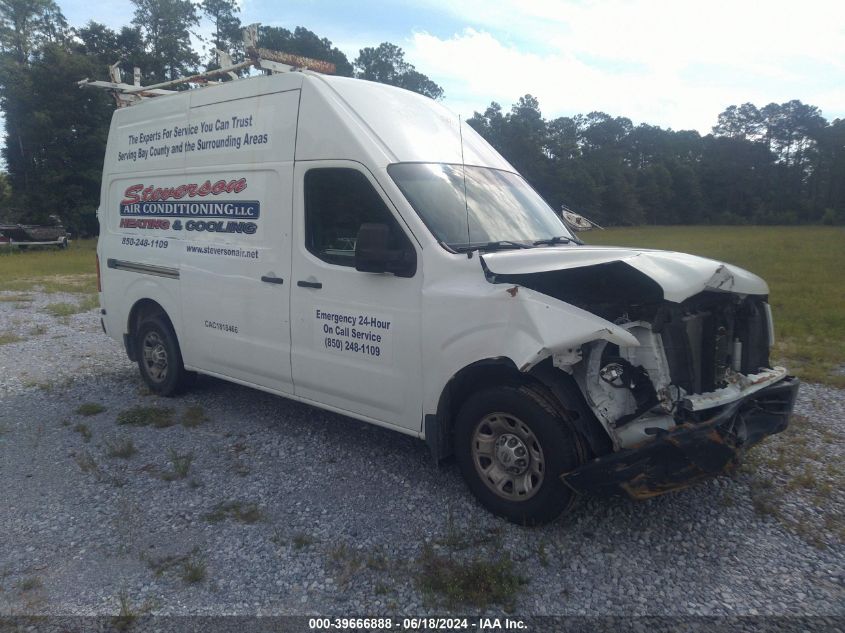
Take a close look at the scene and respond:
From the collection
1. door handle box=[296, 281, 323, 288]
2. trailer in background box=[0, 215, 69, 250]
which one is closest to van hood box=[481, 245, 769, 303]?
door handle box=[296, 281, 323, 288]

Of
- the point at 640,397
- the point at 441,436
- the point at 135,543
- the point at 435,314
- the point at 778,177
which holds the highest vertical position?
the point at 778,177

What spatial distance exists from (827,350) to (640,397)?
6516 mm

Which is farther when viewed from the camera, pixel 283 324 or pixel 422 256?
pixel 283 324

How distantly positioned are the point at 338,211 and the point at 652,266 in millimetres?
2300

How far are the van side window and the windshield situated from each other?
25 cm

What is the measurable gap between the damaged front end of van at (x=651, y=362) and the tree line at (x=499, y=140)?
2482mm

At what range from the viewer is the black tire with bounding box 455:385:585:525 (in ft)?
12.1

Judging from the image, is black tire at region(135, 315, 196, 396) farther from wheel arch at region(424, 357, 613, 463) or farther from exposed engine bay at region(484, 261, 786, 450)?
exposed engine bay at region(484, 261, 786, 450)

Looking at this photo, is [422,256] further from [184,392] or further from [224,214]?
[184,392]

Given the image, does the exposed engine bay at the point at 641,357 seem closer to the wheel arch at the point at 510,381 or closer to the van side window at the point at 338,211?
the wheel arch at the point at 510,381

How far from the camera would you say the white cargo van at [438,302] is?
364 cm

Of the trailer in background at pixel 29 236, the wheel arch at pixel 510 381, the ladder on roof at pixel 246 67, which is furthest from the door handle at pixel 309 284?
the trailer in background at pixel 29 236

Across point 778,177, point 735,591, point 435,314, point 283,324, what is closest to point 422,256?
point 435,314

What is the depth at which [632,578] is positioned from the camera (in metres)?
3.48
